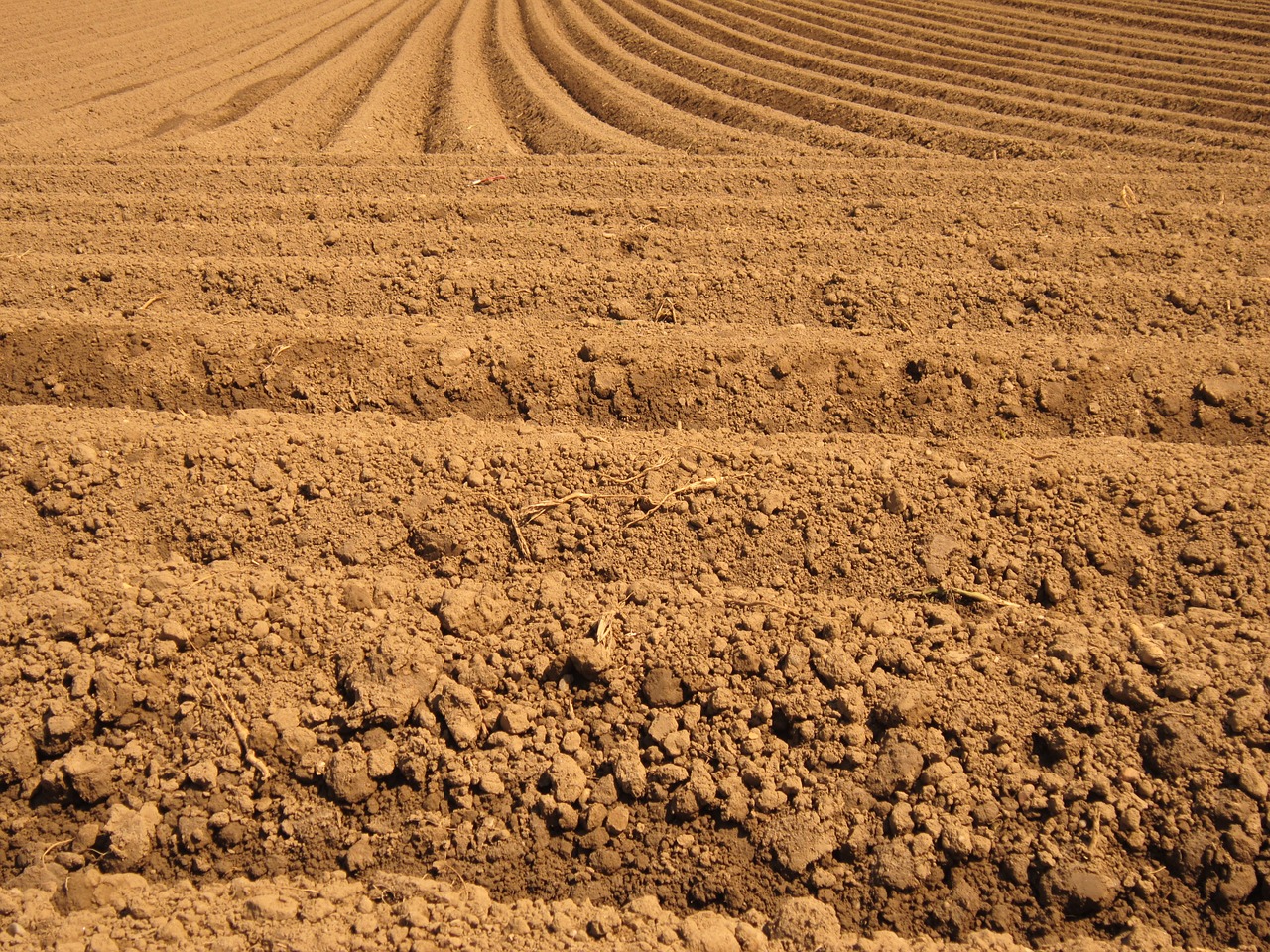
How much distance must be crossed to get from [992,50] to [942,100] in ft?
5.51

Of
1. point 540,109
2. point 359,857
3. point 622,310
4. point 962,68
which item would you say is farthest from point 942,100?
point 359,857

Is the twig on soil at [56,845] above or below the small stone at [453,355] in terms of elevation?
below

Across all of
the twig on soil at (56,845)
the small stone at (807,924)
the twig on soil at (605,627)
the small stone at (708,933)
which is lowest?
the twig on soil at (56,845)

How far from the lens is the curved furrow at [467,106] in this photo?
6223mm

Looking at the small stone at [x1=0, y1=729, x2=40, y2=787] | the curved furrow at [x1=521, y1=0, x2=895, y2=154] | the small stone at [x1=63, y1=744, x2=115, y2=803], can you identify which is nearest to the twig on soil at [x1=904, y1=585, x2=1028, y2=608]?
the small stone at [x1=63, y1=744, x2=115, y2=803]

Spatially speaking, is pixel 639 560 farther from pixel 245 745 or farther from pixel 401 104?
pixel 401 104

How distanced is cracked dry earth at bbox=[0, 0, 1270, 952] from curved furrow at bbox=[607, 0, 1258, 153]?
1.26 meters

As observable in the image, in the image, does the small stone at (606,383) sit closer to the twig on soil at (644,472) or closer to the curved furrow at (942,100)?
the twig on soil at (644,472)

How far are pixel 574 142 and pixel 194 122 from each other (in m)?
3.42

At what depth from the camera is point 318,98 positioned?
7.63 m

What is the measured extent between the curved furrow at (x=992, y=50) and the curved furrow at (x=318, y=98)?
4.04 metres

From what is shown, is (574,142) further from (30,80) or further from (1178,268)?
(30,80)

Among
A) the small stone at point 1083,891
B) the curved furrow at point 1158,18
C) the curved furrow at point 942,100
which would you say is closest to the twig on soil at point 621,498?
the small stone at point 1083,891

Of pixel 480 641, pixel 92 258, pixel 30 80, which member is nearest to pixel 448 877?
pixel 480 641
